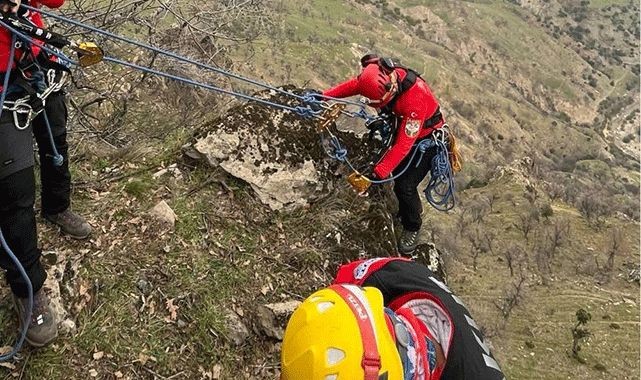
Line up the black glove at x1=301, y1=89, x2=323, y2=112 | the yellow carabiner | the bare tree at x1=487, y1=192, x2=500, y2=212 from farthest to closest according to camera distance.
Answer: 1. the bare tree at x1=487, y1=192, x2=500, y2=212
2. the black glove at x1=301, y1=89, x2=323, y2=112
3. the yellow carabiner

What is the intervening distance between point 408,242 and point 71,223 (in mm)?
3112

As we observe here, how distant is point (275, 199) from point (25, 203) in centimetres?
214

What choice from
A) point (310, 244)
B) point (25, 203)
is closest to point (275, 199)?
point (310, 244)

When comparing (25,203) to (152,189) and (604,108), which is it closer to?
(152,189)

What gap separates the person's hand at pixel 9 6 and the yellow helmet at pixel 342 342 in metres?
2.08

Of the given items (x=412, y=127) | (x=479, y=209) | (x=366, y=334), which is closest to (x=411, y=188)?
(x=412, y=127)

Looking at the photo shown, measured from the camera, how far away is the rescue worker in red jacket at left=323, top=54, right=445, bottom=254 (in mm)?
4910

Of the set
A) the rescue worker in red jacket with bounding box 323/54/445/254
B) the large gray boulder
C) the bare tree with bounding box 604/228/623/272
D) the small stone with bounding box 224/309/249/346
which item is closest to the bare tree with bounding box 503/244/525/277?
the bare tree with bounding box 604/228/623/272

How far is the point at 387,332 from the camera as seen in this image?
234 centimetres

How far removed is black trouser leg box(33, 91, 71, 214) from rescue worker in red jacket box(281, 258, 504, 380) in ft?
6.41

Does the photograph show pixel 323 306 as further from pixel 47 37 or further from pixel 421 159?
pixel 421 159

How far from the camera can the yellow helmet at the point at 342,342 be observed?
2.21 m

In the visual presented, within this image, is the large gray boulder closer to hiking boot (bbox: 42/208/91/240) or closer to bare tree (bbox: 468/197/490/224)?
hiking boot (bbox: 42/208/91/240)

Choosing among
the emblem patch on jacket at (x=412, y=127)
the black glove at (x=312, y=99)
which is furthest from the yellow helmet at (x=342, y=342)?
the emblem patch on jacket at (x=412, y=127)
